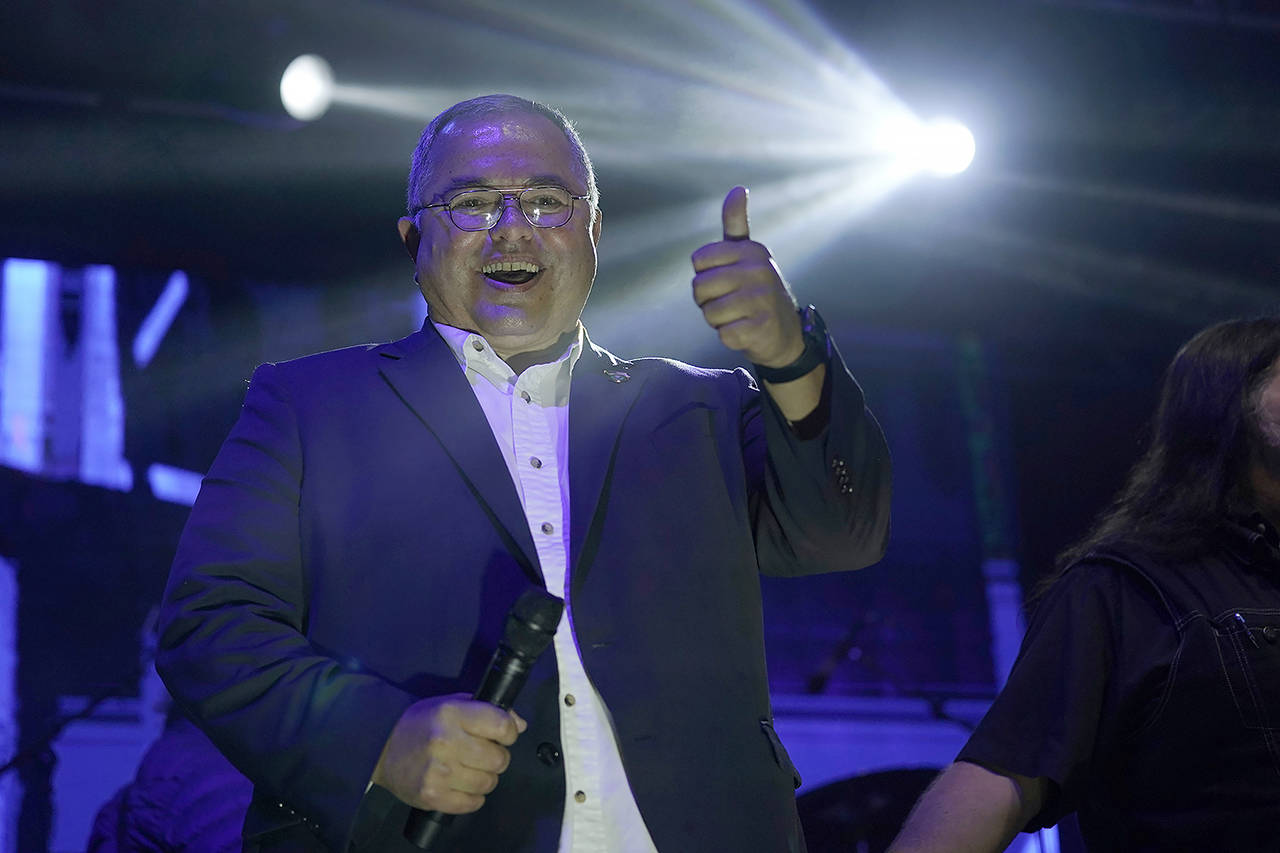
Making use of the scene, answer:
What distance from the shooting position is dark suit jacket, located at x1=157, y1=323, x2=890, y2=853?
1297mm

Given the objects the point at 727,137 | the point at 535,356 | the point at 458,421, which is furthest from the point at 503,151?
the point at 727,137

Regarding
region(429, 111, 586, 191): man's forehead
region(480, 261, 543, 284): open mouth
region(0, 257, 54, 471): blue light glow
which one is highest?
region(0, 257, 54, 471): blue light glow

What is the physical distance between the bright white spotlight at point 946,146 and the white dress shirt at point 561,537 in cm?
293

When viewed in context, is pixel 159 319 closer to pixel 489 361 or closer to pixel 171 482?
pixel 171 482

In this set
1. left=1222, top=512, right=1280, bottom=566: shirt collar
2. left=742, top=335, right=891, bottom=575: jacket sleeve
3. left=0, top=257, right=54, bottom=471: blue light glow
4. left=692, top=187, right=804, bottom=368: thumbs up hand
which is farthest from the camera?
left=0, top=257, right=54, bottom=471: blue light glow

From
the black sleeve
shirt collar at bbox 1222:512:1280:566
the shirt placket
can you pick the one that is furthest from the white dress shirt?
shirt collar at bbox 1222:512:1280:566

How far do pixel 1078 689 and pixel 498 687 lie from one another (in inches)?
41.3

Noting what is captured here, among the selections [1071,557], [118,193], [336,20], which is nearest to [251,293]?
[118,193]

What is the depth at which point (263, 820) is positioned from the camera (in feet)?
4.47

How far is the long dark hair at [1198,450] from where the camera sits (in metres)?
2.05

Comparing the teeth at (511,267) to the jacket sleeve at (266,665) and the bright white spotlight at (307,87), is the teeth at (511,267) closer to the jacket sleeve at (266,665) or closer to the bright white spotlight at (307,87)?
the jacket sleeve at (266,665)

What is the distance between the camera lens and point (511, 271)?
176cm

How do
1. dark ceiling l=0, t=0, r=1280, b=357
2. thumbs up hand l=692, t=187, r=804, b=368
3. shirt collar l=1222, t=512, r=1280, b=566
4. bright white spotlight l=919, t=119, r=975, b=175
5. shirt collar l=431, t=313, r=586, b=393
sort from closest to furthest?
thumbs up hand l=692, t=187, r=804, b=368
shirt collar l=431, t=313, r=586, b=393
shirt collar l=1222, t=512, r=1280, b=566
dark ceiling l=0, t=0, r=1280, b=357
bright white spotlight l=919, t=119, r=975, b=175

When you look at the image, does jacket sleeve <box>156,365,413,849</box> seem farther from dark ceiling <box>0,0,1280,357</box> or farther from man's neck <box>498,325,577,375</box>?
dark ceiling <box>0,0,1280,357</box>
